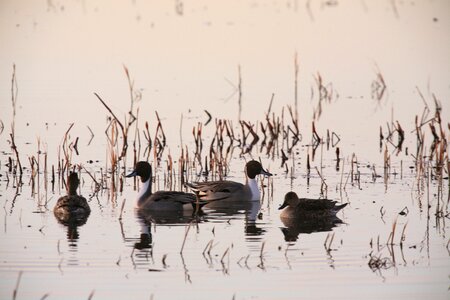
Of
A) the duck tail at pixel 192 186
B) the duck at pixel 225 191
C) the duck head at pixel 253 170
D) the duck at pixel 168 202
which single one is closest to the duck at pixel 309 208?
the duck at pixel 168 202

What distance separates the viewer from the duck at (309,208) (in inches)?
535

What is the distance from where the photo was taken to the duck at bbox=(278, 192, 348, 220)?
13578 millimetres

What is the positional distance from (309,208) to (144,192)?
2233mm

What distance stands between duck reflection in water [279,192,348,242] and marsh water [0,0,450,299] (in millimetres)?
131

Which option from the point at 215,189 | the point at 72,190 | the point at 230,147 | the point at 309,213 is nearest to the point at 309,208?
the point at 309,213

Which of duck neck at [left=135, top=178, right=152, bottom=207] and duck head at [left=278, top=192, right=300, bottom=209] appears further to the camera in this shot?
duck neck at [left=135, top=178, right=152, bottom=207]

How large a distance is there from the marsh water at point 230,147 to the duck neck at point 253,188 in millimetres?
149

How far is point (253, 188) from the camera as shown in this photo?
15375 mm

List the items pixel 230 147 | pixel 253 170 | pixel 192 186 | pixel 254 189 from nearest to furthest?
1. pixel 192 186
2. pixel 254 189
3. pixel 253 170
4. pixel 230 147

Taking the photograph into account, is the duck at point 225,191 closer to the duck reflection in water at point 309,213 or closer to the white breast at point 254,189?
the white breast at point 254,189

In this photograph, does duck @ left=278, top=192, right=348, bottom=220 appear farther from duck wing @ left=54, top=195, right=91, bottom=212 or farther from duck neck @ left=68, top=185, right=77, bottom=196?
duck neck @ left=68, top=185, right=77, bottom=196

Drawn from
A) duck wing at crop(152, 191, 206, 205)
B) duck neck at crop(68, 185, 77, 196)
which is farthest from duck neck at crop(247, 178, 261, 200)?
duck neck at crop(68, 185, 77, 196)

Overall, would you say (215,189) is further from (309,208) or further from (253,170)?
(309,208)

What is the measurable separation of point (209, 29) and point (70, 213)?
20276mm
